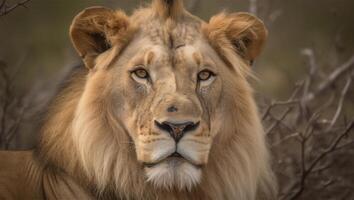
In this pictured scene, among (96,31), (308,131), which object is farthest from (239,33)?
(308,131)

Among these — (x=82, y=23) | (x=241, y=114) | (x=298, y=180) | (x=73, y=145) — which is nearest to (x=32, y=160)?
(x=73, y=145)

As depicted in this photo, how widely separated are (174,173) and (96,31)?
3.07 feet

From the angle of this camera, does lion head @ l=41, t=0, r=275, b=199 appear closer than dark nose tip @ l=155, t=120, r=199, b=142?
No

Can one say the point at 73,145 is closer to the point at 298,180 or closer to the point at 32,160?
the point at 32,160

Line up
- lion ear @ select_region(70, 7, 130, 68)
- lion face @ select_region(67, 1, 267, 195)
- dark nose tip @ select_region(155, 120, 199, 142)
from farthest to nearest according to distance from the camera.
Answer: lion ear @ select_region(70, 7, 130, 68)
lion face @ select_region(67, 1, 267, 195)
dark nose tip @ select_region(155, 120, 199, 142)

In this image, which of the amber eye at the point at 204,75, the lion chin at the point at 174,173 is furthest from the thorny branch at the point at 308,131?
the lion chin at the point at 174,173

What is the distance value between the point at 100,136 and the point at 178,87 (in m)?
0.51

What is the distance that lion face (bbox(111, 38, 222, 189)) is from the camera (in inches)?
197

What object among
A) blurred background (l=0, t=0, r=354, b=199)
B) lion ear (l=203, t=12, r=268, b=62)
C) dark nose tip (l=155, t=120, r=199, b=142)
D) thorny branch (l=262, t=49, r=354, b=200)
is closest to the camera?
dark nose tip (l=155, t=120, r=199, b=142)

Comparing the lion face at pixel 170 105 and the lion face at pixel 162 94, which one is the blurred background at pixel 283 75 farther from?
the lion face at pixel 170 105

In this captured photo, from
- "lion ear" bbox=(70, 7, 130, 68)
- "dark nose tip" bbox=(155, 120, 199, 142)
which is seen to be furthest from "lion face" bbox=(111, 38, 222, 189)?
"lion ear" bbox=(70, 7, 130, 68)

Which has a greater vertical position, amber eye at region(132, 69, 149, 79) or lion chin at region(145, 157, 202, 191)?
amber eye at region(132, 69, 149, 79)

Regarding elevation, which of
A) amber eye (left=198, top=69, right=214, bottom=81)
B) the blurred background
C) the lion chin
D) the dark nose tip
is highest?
amber eye (left=198, top=69, right=214, bottom=81)

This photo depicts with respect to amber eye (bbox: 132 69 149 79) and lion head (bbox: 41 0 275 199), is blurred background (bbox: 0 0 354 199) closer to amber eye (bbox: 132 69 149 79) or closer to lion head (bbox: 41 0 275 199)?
lion head (bbox: 41 0 275 199)
